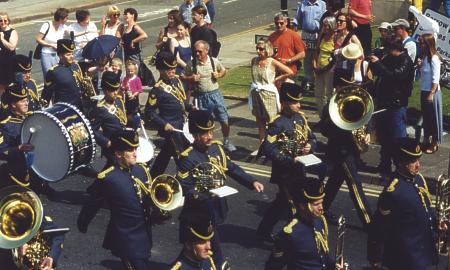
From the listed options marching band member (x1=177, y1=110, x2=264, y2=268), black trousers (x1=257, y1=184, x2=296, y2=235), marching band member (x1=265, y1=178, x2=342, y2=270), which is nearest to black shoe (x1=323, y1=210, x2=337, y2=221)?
black trousers (x1=257, y1=184, x2=296, y2=235)

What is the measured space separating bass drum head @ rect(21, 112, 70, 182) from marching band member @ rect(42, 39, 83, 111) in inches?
91.4

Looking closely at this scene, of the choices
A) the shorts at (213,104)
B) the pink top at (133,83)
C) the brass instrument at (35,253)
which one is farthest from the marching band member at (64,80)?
the brass instrument at (35,253)

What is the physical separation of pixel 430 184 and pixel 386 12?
11190mm

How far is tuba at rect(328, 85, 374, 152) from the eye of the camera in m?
12.5

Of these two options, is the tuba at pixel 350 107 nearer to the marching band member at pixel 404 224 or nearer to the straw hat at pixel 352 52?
the marching band member at pixel 404 224

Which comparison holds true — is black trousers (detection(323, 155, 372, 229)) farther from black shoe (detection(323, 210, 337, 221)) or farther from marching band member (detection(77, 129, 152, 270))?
marching band member (detection(77, 129, 152, 270))

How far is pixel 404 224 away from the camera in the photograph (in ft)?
33.4

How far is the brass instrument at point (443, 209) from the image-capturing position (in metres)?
10.4

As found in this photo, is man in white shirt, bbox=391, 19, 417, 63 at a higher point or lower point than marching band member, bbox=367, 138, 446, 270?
lower

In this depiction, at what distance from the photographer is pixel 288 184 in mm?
11930

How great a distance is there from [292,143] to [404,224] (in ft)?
7.81

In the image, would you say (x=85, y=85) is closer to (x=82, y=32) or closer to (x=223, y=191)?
(x=82, y=32)

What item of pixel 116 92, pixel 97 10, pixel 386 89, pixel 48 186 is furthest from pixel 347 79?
pixel 97 10

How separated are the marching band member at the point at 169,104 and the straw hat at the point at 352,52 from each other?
2.76 meters
